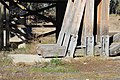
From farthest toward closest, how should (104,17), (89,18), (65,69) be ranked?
1. (104,17)
2. (89,18)
3. (65,69)

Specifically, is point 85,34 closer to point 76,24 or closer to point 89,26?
point 89,26

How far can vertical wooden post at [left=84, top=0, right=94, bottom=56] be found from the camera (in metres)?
10.0

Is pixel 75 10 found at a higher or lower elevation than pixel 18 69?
higher

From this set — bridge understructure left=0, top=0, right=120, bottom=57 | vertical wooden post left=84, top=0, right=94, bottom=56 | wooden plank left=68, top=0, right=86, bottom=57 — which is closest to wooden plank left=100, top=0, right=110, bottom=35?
bridge understructure left=0, top=0, right=120, bottom=57

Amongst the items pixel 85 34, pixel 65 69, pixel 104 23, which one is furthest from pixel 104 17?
pixel 65 69

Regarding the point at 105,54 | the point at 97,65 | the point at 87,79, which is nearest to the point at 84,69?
the point at 97,65

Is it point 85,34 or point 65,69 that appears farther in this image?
point 85,34

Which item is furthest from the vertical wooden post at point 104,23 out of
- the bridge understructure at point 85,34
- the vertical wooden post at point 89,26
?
the vertical wooden post at point 89,26

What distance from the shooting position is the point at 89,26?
33.0 ft

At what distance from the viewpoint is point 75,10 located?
10.3 m

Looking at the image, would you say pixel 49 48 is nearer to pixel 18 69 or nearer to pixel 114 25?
pixel 18 69

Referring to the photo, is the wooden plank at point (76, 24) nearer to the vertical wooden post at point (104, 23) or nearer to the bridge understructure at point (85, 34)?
the bridge understructure at point (85, 34)

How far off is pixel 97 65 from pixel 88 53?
1.09m

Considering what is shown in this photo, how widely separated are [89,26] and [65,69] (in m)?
2.22
